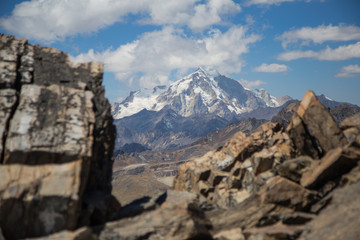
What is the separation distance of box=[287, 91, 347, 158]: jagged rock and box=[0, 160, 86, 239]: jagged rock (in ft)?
43.4

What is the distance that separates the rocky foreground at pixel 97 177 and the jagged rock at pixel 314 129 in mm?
59

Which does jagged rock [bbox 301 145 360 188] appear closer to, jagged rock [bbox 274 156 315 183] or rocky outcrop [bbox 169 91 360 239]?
rocky outcrop [bbox 169 91 360 239]

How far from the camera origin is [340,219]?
37.2 feet

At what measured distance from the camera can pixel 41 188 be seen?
11109 millimetres

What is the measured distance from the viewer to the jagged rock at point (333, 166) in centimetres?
1412

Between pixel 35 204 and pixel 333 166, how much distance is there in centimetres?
1331

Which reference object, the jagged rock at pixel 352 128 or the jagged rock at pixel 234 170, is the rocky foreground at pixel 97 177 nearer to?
the jagged rock at pixel 352 128

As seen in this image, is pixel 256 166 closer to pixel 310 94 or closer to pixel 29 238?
pixel 310 94

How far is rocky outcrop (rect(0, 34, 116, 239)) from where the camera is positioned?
11.1m

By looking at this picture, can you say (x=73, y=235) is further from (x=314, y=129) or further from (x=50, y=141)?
(x=314, y=129)

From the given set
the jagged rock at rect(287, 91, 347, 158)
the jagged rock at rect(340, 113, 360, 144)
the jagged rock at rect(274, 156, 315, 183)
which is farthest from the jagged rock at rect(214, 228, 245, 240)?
the jagged rock at rect(340, 113, 360, 144)

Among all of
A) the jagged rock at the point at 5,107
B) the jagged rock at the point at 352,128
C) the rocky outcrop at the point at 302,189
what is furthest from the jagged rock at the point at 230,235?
the jagged rock at the point at 5,107

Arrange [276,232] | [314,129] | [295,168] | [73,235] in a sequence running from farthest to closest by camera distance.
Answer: [314,129]
[295,168]
[276,232]
[73,235]

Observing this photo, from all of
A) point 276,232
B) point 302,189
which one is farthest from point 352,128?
point 276,232
